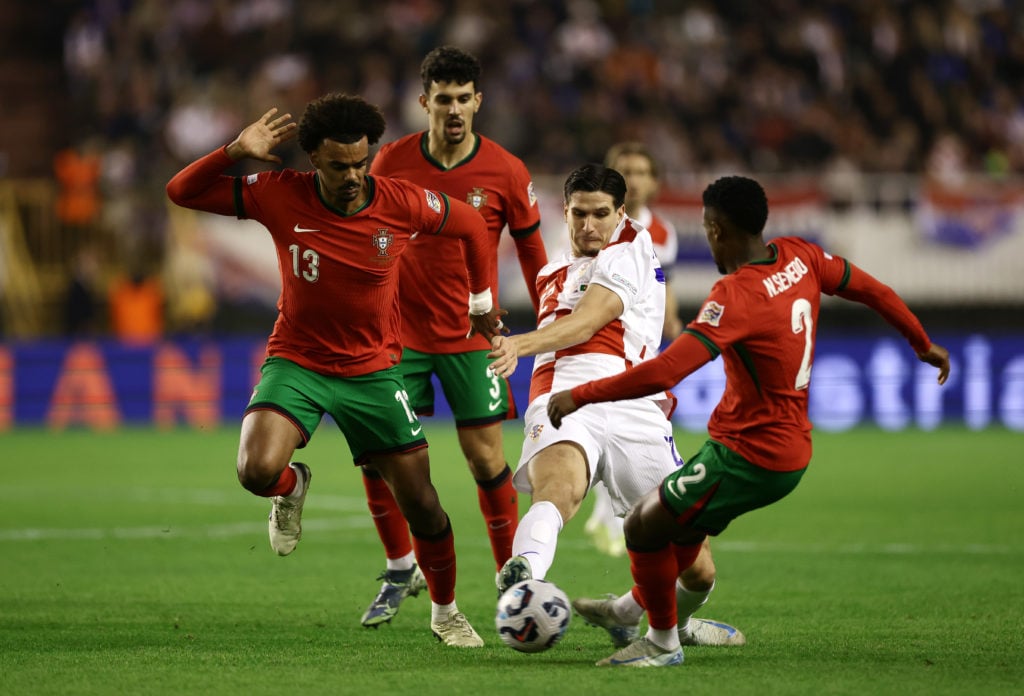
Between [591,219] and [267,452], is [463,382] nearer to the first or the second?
[591,219]

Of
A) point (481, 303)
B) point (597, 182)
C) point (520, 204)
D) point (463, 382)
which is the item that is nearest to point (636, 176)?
point (520, 204)

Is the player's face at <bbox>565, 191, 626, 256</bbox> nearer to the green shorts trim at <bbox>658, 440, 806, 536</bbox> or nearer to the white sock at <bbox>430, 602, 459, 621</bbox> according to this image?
the green shorts trim at <bbox>658, 440, 806, 536</bbox>

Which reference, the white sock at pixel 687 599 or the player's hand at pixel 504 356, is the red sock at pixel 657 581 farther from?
the player's hand at pixel 504 356

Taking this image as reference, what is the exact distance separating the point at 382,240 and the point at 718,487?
1900mm

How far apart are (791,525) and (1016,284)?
9.46 m

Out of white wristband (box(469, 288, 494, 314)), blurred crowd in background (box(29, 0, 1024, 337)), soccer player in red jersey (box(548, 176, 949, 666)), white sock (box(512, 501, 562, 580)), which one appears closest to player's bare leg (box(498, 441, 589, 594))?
white sock (box(512, 501, 562, 580))

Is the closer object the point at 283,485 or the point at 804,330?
the point at 804,330

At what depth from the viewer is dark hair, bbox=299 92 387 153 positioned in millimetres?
6613

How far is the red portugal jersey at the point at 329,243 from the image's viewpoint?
22.3 ft

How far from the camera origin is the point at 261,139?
662cm

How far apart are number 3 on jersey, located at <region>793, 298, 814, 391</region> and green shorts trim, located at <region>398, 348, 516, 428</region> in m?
2.18

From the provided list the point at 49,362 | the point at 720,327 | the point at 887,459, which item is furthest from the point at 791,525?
the point at 49,362

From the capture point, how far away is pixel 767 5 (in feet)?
76.1

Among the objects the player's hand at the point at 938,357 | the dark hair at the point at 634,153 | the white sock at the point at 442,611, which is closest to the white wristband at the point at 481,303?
the white sock at the point at 442,611
